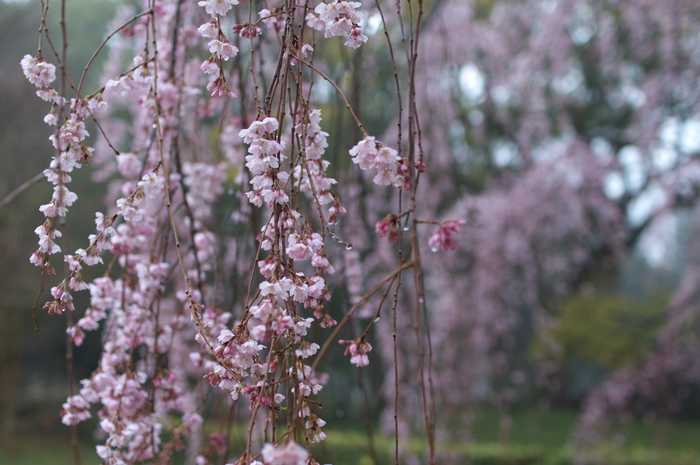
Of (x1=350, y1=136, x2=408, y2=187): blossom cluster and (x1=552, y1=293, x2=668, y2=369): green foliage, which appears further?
(x1=552, y1=293, x2=668, y2=369): green foliage

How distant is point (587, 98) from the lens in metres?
8.48

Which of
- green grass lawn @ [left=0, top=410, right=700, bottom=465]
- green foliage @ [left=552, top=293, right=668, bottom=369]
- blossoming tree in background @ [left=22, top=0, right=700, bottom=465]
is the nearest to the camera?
blossoming tree in background @ [left=22, top=0, right=700, bottom=465]

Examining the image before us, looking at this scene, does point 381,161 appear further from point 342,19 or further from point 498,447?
point 498,447

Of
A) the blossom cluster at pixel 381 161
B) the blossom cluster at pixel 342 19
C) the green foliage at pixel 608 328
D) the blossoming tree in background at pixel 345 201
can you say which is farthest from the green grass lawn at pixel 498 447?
the green foliage at pixel 608 328

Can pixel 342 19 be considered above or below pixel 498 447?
above

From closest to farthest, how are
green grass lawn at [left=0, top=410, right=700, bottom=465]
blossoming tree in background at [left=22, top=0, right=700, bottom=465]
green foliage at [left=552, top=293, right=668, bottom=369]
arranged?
blossoming tree in background at [left=22, top=0, right=700, bottom=465]
green grass lawn at [left=0, top=410, right=700, bottom=465]
green foliage at [left=552, top=293, right=668, bottom=369]

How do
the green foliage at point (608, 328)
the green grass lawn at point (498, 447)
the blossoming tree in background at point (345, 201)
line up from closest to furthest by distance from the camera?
the blossoming tree in background at point (345, 201) → the green grass lawn at point (498, 447) → the green foliage at point (608, 328)

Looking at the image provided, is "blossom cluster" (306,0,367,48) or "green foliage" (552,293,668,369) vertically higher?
"green foliage" (552,293,668,369)

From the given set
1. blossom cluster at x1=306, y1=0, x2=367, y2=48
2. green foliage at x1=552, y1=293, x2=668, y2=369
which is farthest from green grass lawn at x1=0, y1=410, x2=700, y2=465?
green foliage at x1=552, y1=293, x2=668, y2=369

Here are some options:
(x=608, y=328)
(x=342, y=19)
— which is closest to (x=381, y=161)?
(x=342, y=19)

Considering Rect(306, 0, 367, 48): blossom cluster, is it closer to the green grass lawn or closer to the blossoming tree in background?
the blossoming tree in background

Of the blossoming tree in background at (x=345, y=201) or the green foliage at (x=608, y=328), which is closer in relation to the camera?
the blossoming tree in background at (x=345, y=201)

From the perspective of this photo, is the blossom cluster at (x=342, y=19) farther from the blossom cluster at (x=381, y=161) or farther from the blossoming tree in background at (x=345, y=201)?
the blossom cluster at (x=381, y=161)

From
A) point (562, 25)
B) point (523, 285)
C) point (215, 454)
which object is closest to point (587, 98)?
point (562, 25)
